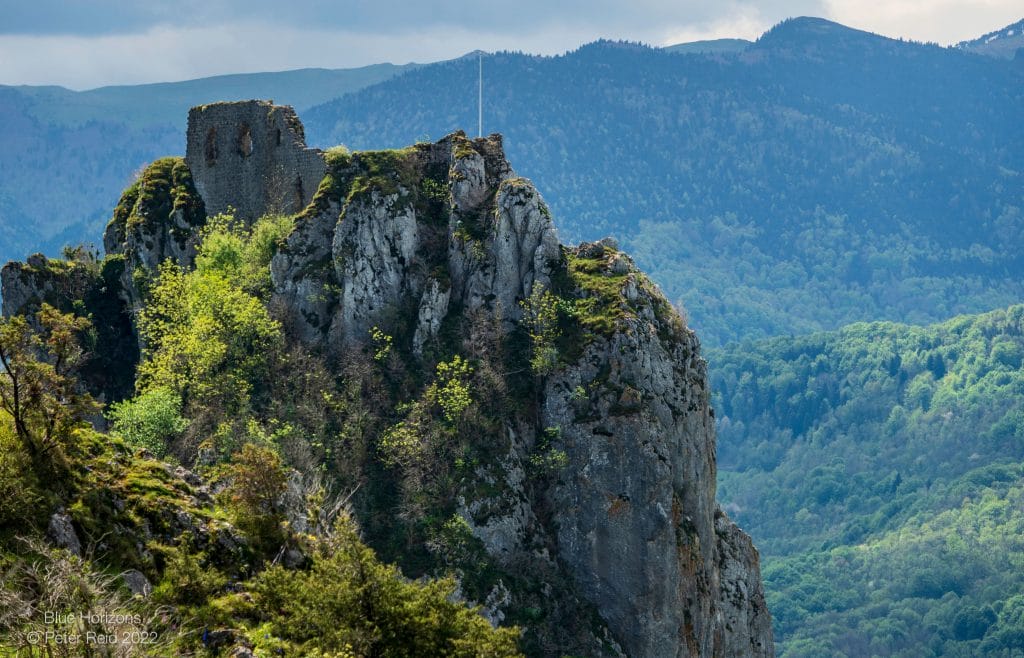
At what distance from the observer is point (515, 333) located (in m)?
69.8

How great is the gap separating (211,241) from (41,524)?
4185 cm

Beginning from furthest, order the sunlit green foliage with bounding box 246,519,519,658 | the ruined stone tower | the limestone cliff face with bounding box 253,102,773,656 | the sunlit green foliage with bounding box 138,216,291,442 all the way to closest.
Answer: the ruined stone tower < the sunlit green foliage with bounding box 138,216,291,442 < the limestone cliff face with bounding box 253,102,773,656 < the sunlit green foliage with bounding box 246,519,519,658

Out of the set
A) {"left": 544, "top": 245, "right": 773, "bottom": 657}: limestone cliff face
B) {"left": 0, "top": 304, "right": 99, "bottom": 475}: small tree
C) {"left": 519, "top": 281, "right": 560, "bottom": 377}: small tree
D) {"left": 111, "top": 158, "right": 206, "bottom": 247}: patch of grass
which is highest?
{"left": 111, "top": 158, "right": 206, "bottom": 247}: patch of grass

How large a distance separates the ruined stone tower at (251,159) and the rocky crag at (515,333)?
4.8 inches

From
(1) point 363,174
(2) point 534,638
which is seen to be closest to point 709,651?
(2) point 534,638

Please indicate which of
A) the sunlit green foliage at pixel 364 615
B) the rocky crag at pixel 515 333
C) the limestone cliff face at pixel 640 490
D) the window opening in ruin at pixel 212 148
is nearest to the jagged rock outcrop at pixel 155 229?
the rocky crag at pixel 515 333

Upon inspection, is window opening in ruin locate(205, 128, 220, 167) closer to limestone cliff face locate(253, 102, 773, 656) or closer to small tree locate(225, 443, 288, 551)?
limestone cliff face locate(253, 102, 773, 656)

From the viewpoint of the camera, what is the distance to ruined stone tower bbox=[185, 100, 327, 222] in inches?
3100

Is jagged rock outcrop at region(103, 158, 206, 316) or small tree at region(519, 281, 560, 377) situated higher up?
jagged rock outcrop at region(103, 158, 206, 316)

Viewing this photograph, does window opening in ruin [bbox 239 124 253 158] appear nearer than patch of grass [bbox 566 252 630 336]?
No

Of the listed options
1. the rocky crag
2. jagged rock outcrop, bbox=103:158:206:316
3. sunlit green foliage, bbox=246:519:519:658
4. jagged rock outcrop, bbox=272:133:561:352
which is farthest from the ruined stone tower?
sunlit green foliage, bbox=246:519:519:658

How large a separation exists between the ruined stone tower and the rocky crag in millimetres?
121

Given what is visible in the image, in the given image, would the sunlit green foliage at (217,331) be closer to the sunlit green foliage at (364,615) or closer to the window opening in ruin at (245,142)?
→ the window opening in ruin at (245,142)

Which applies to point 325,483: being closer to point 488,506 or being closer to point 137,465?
point 488,506
